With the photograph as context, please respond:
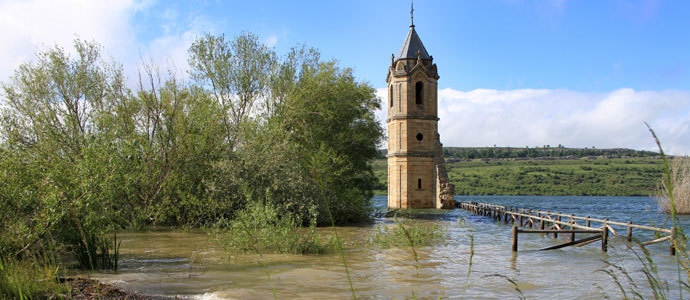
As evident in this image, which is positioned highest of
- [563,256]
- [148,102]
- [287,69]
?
[287,69]

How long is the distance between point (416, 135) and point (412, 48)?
6.98 metres

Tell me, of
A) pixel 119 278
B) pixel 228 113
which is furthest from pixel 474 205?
pixel 119 278

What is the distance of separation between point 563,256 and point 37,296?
48.1 ft

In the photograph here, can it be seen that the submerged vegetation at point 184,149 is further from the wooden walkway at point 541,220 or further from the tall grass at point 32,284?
the wooden walkway at point 541,220

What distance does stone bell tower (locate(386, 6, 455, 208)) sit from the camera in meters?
37.4

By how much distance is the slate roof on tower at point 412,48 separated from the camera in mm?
38156

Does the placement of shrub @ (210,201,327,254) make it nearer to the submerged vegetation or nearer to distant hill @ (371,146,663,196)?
the submerged vegetation

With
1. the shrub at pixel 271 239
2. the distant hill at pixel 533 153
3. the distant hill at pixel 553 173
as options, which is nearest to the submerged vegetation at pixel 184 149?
the shrub at pixel 271 239

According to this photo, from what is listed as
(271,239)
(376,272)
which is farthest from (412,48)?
(376,272)

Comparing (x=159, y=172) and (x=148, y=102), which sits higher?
(x=148, y=102)

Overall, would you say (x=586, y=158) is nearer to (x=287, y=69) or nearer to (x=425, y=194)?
(x=425, y=194)

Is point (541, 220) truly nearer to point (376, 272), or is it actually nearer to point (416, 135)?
point (376, 272)

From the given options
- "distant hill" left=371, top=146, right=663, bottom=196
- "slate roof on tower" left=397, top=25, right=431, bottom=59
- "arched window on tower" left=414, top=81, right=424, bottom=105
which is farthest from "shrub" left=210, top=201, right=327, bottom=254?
"distant hill" left=371, top=146, right=663, bottom=196

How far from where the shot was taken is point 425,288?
10.6m
